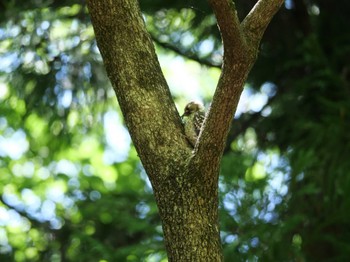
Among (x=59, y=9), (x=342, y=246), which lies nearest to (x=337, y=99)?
(x=342, y=246)

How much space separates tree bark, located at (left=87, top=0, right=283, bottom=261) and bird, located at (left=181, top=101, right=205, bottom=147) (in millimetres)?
35

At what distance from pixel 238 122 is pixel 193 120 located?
364cm

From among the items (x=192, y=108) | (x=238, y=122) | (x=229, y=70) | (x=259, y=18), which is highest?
(x=238, y=122)

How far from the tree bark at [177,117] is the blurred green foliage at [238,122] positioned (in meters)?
1.93

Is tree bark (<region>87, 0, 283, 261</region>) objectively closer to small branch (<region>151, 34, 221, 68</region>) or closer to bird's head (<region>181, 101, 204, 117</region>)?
bird's head (<region>181, 101, 204, 117</region>)

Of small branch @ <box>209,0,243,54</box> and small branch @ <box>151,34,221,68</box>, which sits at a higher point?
small branch @ <box>151,34,221,68</box>

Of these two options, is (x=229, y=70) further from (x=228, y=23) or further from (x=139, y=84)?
A: (x=139, y=84)

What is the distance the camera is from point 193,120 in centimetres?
288

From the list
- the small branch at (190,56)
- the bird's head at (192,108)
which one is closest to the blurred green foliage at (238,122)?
the small branch at (190,56)

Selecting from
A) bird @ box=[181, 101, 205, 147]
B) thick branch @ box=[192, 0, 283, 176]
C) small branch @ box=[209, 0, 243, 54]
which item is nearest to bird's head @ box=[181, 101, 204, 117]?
bird @ box=[181, 101, 205, 147]

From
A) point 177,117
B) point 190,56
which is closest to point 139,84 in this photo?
point 177,117

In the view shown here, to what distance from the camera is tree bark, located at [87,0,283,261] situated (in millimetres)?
2396

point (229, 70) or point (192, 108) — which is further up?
point (192, 108)

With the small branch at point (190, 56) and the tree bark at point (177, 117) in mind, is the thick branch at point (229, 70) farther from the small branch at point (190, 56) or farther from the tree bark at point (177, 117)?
the small branch at point (190, 56)
